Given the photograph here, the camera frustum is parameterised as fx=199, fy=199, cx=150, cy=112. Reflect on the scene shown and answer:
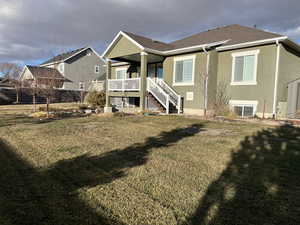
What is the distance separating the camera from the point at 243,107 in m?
11.8

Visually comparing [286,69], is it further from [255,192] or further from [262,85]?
[255,192]

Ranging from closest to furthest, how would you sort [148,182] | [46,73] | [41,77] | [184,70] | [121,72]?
[148,182]
[184,70]
[41,77]
[121,72]
[46,73]

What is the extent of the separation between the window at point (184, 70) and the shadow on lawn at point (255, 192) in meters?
9.18

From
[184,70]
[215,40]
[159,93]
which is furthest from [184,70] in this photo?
[215,40]

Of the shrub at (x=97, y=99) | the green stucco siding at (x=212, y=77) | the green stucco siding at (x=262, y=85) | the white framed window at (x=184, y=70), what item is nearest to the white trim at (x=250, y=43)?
the green stucco siding at (x=262, y=85)

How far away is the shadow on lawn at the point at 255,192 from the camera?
88.9 inches

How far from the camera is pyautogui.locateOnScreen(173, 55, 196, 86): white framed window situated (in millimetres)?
13333

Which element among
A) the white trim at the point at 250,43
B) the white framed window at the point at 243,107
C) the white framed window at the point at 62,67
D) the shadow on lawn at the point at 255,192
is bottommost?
the shadow on lawn at the point at 255,192

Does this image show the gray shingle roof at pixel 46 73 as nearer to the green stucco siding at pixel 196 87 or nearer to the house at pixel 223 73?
the house at pixel 223 73

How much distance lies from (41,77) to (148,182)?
15.5 metres

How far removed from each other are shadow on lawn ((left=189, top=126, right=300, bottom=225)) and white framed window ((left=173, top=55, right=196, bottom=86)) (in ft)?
30.0

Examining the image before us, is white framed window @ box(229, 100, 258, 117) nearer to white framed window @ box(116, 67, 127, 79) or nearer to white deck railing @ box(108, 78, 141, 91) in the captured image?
white deck railing @ box(108, 78, 141, 91)

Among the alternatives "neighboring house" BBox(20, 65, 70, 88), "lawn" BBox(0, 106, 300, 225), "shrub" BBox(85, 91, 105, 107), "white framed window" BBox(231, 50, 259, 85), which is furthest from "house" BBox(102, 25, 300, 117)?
"lawn" BBox(0, 106, 300, 225)

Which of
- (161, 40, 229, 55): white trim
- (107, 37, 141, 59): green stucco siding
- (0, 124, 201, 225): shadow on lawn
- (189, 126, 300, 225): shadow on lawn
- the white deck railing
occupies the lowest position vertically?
(0, 124, 201, 225): shadow on lawn
